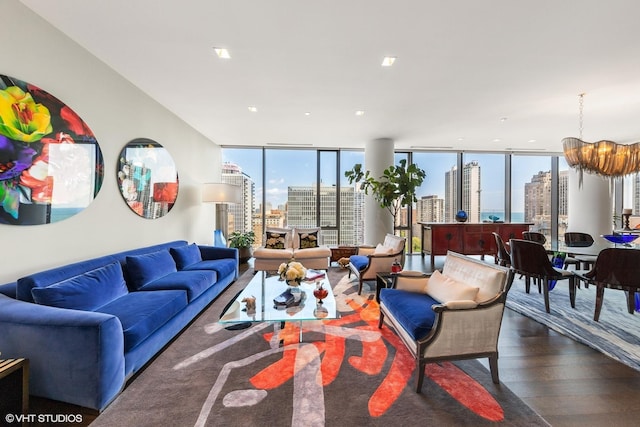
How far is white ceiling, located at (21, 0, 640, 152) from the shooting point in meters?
2.10

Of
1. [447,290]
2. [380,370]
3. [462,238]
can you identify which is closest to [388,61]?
[447,290]

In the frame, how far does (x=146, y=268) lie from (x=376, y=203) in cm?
453

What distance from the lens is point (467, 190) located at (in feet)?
22.8

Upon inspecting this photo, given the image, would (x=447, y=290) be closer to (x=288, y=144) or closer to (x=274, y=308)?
(x=274, y=308)

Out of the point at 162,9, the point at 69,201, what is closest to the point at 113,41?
the point at 162,9

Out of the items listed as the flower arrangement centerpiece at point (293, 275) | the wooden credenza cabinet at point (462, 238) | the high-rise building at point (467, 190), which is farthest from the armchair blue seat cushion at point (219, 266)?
the high-rise building at point (467, 190)

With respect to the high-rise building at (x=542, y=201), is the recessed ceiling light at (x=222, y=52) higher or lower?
higher

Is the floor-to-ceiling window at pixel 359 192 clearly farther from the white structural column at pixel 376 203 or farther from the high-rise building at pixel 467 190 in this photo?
the white structural column at pixel 376 203

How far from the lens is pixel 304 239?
5398mm

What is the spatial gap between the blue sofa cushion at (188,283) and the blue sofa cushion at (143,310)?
0.43 ft

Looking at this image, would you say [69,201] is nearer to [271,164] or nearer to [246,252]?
[246,252]

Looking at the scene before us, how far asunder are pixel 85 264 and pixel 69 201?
63 centimetres

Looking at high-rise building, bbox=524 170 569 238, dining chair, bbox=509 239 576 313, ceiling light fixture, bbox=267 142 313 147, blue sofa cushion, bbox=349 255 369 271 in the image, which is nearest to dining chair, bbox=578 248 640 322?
dining chair, bbox=509 239 576 313

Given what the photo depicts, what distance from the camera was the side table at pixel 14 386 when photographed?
1430 mm
